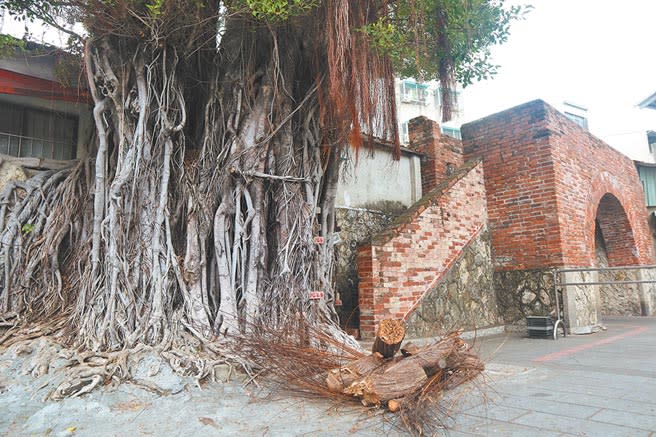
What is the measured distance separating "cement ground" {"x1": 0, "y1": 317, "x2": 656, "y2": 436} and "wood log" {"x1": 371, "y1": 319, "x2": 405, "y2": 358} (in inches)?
19.5

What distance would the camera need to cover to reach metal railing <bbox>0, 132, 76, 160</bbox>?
5836mm

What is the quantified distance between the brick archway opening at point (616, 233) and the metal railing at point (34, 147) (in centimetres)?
1049

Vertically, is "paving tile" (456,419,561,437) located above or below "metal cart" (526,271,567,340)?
below

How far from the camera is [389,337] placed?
11.3 feet

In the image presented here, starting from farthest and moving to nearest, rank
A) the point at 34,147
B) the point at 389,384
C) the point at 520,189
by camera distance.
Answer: the point at 520,189, the point at 34,147, the point at 389,384

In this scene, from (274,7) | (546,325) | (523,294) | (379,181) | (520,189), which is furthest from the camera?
(520,189)

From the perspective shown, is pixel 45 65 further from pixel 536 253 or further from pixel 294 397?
pixel 536 253

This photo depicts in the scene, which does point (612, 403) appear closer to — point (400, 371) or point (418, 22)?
point (400, 371)

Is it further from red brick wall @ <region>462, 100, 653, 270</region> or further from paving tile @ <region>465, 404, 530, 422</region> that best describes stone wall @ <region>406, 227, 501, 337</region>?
paving tile @ <region>465, 404, 530, 422</region>

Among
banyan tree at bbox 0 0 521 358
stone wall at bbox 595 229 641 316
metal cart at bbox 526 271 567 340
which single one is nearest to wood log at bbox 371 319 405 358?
banyan tree at bbox 0 0 521 358

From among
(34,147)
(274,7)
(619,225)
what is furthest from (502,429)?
(619,225)

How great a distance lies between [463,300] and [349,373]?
466 cm

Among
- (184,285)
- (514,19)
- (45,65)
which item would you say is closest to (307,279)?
(184,285)

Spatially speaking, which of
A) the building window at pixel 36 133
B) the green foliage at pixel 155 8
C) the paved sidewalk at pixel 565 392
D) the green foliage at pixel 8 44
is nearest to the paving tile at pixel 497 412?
the paved sidewalk at pixel 565 392
